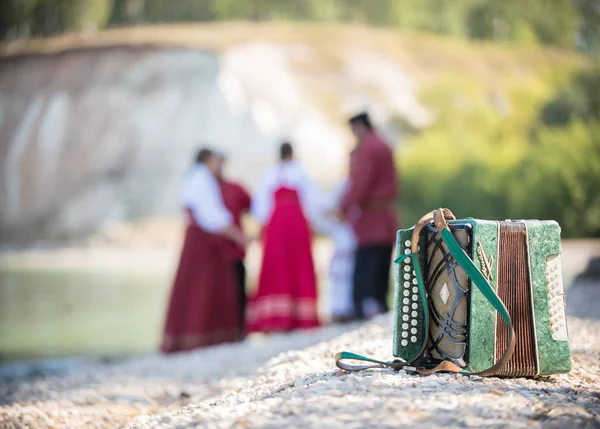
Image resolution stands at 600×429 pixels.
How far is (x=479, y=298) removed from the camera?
269cm

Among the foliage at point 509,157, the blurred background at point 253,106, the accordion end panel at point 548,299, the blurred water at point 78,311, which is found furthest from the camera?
the blurred background at point 253,106

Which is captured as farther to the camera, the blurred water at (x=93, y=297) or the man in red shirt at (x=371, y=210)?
the blurred water at (x=93, y=297)

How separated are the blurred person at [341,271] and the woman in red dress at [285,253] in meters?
0.17

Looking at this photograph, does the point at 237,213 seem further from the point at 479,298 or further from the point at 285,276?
the point at 479,298

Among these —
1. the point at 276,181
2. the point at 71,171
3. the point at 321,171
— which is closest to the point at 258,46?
the point at 321,171

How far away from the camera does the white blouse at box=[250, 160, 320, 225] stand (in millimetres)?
6195

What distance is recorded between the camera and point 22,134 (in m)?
12.5

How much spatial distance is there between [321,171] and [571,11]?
463 centimetres

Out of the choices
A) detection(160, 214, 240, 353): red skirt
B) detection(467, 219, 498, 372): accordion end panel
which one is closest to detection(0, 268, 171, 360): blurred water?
detection(160, 214, 240, 353): red skirt

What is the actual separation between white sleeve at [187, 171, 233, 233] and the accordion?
3171 millimetres

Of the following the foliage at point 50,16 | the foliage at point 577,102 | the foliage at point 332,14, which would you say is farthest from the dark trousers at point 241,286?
the foliage at point 50,16

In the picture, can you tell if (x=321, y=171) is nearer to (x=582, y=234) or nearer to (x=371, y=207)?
(x=582, y=234)

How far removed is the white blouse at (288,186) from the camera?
6.20m

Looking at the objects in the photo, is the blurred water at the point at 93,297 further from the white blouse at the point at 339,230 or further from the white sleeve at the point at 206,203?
the white sleeve at the point at 206,203
